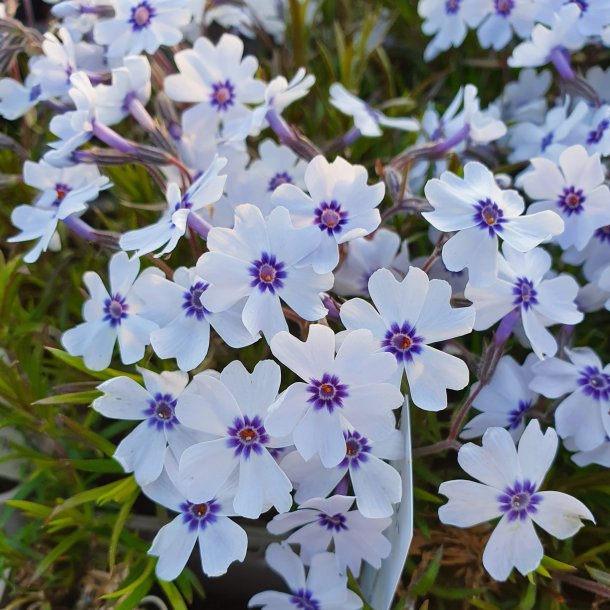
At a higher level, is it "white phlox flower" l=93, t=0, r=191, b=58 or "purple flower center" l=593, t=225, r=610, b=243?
"white phlox flower" l=93, t=0, r=191, b=58

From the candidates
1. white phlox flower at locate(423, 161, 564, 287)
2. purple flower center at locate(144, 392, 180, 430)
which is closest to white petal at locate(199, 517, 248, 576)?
purple flower center at locate(144, 392, 180, 430)

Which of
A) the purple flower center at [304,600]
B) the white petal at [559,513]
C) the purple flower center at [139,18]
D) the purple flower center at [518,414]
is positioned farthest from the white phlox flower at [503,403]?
the purple flower center at [139,18]

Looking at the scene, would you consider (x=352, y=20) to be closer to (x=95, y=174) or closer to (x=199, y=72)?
(x=199, y=72)

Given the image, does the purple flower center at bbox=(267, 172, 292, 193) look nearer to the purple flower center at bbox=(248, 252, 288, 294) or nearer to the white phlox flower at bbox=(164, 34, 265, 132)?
the white phlox flower at bbox=(164, 34, 265, 132)

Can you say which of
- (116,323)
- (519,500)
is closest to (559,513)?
(519,500)

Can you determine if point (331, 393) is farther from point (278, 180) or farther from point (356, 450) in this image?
point (278, 180)
